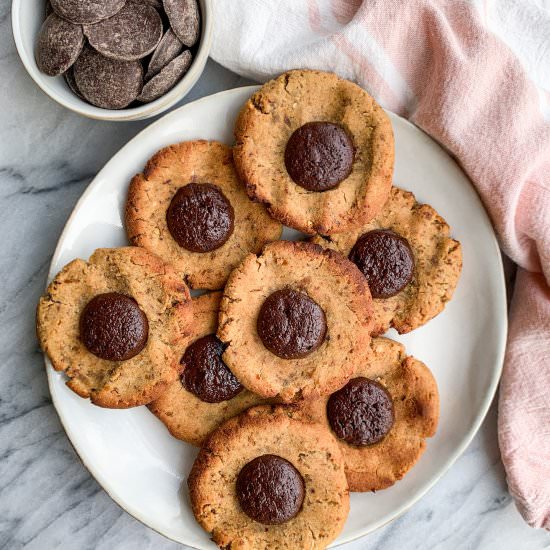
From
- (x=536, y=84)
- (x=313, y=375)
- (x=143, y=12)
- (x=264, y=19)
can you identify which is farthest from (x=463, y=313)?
(x=143, y=12)

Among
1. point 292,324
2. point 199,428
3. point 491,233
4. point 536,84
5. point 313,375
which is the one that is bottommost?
point 199,428

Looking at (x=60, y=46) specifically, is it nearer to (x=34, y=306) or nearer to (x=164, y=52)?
(x=164, y=52)

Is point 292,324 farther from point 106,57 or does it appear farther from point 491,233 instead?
point 106,57

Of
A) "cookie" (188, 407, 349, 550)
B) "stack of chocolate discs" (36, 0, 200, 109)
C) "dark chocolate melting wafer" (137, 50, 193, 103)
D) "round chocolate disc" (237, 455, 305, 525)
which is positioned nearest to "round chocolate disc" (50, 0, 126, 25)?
"stack of chocolate discs" (36, 0, 200, 109)

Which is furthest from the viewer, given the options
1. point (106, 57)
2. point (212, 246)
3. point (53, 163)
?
point (53, 163)

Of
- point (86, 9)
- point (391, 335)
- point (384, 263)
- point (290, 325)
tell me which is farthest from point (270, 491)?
point (86, 9)

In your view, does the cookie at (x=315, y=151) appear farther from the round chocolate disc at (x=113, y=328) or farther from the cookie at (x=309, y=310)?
the round chocolate disc at (x=113, y=328)

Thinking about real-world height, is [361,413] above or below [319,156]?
below

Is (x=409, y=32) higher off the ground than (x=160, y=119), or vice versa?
(x=409, y=32)
